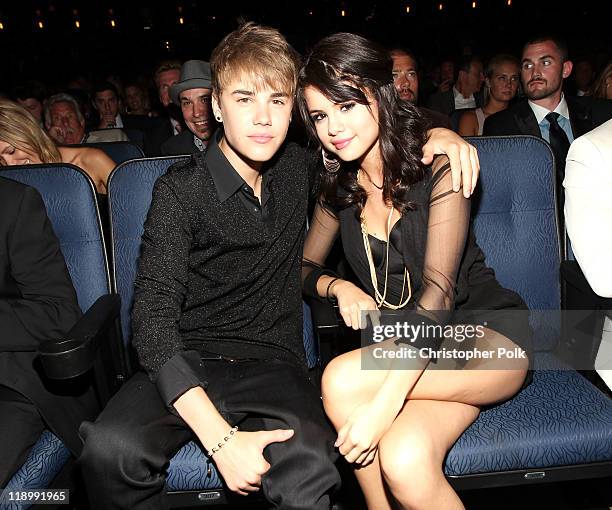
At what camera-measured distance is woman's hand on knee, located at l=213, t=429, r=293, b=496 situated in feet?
4.29

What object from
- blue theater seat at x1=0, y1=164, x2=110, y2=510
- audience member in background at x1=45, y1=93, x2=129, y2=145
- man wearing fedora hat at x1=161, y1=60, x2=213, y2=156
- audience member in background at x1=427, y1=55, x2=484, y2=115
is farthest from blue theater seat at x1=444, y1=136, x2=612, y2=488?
audience member in background at x1=427, y1=55, x2=484, y2=115

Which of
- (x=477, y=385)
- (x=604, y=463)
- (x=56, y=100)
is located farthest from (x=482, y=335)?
(x=56, y=100)

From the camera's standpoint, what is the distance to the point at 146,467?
52.4 inches

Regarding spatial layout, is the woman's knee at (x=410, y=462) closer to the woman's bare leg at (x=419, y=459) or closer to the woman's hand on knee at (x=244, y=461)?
the woman's bare leg at (x=419, y=459)

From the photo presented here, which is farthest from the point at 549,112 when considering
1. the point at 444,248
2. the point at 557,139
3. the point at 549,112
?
the point at 444,248

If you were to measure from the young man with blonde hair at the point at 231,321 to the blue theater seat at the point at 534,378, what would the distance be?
378mm

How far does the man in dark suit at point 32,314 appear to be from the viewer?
4.97 ft

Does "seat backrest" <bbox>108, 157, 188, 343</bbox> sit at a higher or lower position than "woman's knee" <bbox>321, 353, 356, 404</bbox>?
higher

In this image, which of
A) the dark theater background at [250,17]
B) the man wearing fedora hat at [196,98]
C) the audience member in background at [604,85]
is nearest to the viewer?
the man wearing fedora hat at [196,98]

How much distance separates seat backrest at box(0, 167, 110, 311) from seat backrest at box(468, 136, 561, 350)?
117 centimetres

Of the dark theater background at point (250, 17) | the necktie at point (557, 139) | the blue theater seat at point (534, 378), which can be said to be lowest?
the blue theater seat at point (534, 378)

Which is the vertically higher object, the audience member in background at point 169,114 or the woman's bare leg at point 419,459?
the audience member in background at point 169,114

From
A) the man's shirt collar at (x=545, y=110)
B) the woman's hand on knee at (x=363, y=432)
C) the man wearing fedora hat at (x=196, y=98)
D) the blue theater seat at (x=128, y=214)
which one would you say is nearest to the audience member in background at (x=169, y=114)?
the man wearing fedora hat at (x=196, y=98)

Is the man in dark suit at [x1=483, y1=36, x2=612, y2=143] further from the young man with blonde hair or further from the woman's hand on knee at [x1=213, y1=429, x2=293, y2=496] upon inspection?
the woman's hand on knee at [x1=213, y1=429, x2=293, y2=496]
